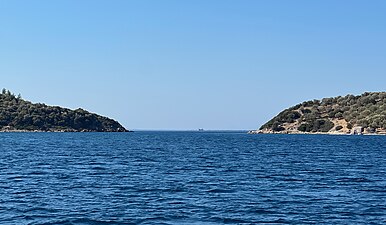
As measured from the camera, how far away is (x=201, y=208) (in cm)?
3412

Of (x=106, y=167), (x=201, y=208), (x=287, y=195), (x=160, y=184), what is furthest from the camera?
(x=106, y=167)

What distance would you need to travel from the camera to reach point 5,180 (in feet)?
160

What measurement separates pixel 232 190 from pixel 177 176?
39.4 feet

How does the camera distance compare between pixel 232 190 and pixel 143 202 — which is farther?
pixel 232 190

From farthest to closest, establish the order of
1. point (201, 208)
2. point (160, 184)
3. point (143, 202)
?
1. point (160, 184)
2. point (143, 202)
3. point (201, 208)

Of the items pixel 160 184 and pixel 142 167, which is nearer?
pixel 160 184

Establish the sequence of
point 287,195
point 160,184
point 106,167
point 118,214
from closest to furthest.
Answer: point 118,214
point 287,195
point 160,184
point 106,167

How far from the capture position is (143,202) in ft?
119

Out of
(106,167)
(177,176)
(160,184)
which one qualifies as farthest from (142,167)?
(160,184)

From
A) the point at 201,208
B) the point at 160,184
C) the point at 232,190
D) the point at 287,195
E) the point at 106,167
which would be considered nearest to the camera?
the point at 201,208

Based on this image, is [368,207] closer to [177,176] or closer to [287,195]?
[287,195]

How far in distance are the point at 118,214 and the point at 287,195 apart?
1430 centimetres

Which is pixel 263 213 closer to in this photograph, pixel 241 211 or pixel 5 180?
pixel 241 211

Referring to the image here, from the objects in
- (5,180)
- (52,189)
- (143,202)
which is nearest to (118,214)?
(143,202)
